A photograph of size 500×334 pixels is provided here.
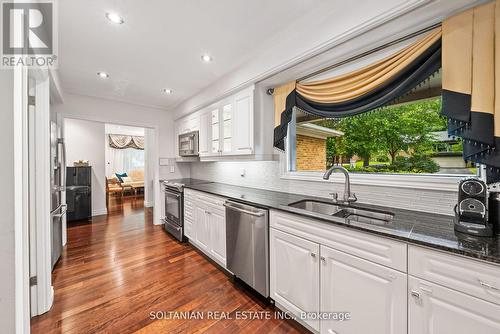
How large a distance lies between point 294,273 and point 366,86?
1633 millimetres

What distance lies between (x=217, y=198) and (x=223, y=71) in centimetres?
168

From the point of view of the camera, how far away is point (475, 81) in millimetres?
1217

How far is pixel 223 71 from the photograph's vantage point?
107 inches

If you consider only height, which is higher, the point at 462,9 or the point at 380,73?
the point at 462,9

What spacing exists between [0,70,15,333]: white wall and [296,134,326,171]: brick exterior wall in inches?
94.3

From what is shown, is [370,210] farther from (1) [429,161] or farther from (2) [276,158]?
(2) [276,158]

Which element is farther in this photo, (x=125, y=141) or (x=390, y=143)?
(x=125, y=141)

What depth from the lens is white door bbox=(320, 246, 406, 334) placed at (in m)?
1.14

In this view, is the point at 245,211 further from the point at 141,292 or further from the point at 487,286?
the point at 487,286

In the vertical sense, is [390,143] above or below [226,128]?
below

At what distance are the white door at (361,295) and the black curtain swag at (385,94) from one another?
120cm

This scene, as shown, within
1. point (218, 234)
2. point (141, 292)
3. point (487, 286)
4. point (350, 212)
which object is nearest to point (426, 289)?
point (487, 286)

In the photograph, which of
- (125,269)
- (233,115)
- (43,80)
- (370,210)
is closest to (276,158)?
(233,115)

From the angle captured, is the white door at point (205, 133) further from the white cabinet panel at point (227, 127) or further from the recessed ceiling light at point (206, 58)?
the recessed ceiling light at point (206, 58)
